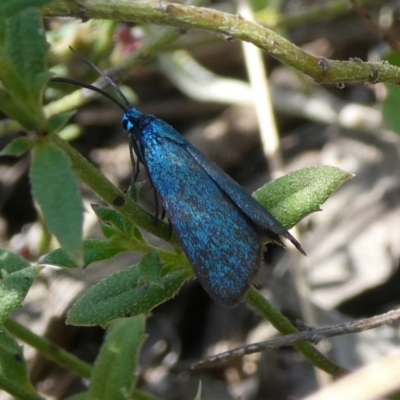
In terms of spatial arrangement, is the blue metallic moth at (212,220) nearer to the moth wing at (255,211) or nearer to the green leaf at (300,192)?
the moth wing at (255,211)

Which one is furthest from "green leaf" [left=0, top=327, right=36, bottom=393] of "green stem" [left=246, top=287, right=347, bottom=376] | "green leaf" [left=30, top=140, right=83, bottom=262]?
"green leaf" [left=30, top=140, right=83, bottom=262]

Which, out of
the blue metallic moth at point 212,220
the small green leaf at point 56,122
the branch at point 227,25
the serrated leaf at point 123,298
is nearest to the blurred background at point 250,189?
the branch at point 227,25

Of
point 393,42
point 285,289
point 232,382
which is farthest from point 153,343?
point 393,42

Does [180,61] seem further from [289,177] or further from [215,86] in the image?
[289,177]

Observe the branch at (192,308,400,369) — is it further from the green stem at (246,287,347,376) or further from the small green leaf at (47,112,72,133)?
the small green leaf at (47,112,72,133)

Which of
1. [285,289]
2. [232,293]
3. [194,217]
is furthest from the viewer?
[285,289]

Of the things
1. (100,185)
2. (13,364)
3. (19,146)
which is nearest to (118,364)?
(13,364)
